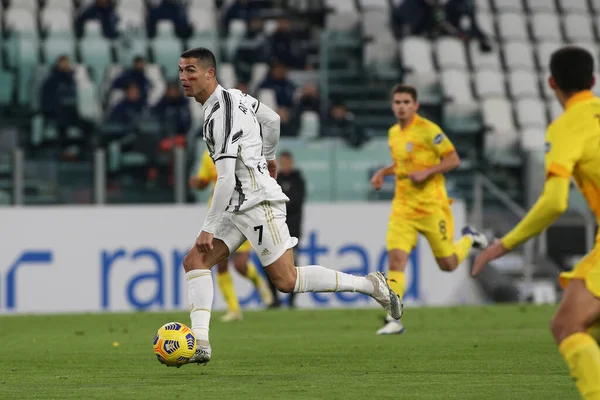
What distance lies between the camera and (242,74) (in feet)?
73.0

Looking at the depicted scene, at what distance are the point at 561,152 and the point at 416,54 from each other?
59.7 feet

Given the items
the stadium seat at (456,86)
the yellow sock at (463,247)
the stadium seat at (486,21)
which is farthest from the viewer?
the stadium seat at (486,21)

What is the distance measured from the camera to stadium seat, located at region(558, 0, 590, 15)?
26625 millimetres

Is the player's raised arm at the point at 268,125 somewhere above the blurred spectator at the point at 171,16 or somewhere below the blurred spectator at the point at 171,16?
below

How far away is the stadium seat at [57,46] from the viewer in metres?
21.5

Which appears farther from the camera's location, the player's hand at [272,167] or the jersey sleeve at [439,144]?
the jersey sleeve at [439,144]

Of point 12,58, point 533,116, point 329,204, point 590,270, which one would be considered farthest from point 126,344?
point 533,116

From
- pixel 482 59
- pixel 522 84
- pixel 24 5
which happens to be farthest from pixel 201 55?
pixel 482 59

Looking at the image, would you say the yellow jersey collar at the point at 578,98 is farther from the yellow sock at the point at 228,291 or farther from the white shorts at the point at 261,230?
the yellow sock at the point at 228,291

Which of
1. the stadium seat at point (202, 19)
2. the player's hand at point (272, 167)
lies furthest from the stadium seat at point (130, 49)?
the player's hand at point (272, 167)

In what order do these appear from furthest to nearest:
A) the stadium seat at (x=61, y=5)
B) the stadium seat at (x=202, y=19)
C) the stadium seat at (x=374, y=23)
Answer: the stadium seat at (x=374, y=23) → the stadium seat at (x=202, y=19) → the stadium seat at (x=61, y=5)

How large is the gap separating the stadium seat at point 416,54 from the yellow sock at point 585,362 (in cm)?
1764

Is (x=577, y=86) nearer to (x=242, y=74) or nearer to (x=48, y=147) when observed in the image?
(x=48, y=147)

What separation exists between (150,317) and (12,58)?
7101 mm
